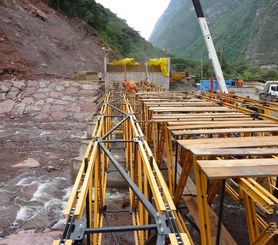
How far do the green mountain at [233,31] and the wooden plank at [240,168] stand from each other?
92.3 feet

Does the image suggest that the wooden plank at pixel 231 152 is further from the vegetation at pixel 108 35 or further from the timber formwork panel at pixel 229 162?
the vegetation at pixel 108 35

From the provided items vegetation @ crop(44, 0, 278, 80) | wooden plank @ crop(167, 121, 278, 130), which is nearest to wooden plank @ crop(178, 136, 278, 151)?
wooden plank @ crop(167, 121, 278, 130)

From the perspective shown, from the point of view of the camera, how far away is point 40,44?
24797 millimetres

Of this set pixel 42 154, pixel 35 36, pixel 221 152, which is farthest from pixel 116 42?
pixel 221 152

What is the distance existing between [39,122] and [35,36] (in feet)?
46.5

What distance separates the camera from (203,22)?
→ 41.4 ft

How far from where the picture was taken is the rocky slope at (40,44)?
66.7ft

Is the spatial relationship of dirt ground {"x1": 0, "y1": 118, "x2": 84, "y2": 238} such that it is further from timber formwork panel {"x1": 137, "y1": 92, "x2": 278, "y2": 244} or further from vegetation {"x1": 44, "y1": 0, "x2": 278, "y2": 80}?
vegetation {"x1": 44, "y1": 0, "x2": 278, "y2": 80}

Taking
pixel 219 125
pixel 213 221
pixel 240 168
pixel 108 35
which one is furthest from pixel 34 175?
pixel 108 35

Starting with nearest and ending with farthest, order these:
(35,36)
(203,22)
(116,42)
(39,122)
Answer: (203,22), (39,122), (35,36), (116,42)

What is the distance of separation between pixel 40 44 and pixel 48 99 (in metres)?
10.8

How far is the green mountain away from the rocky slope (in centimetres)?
1033

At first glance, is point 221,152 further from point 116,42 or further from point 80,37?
point 116,42

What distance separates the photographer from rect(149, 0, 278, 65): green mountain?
69250mm
